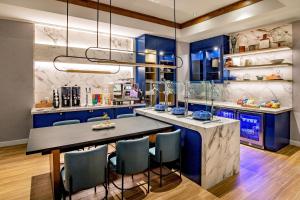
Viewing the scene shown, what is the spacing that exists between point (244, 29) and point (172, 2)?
2270 mm

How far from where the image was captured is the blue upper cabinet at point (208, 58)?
17.9ft

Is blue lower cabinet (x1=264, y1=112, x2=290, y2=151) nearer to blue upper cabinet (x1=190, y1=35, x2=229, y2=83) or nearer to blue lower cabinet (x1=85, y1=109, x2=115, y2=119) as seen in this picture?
blue upper cabinet (x1=190, y1=35, x2=229, y2=83)

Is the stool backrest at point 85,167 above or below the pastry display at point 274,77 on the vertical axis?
below

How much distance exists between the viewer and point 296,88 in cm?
418

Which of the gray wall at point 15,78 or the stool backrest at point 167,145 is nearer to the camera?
the stool backrest at point 167,145

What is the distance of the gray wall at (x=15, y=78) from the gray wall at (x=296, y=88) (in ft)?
19.8

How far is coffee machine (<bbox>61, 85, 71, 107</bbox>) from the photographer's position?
446cm

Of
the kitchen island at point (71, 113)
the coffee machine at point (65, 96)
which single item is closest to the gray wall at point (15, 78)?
the kitchen island at point (71, 113)

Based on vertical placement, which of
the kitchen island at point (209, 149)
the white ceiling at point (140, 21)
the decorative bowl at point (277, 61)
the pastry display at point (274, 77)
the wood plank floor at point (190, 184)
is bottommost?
the wood plank floor at point (190, 184)

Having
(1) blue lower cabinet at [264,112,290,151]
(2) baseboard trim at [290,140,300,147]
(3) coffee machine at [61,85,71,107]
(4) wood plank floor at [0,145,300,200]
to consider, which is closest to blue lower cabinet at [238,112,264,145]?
(1) blue lower cabinet at [264,112,290,151]

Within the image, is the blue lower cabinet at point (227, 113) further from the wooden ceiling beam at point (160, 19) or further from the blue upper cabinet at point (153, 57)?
the wooden ceiling beam at point (160, 19)

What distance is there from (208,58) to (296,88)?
250cm

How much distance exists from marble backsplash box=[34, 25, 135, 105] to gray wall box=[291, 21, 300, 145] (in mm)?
4190

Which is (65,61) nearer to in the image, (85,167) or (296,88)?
(85,167)
